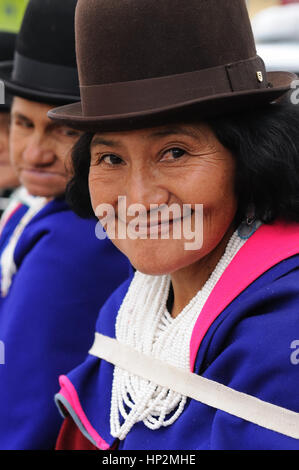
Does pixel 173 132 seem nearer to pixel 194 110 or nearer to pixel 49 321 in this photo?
pixel 194 110

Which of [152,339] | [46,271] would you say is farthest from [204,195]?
[46,271]

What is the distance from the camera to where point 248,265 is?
1562mm

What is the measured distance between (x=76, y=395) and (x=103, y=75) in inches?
36.2

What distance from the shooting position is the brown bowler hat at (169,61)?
1487mm

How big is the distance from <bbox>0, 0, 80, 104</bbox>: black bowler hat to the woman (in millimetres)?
621

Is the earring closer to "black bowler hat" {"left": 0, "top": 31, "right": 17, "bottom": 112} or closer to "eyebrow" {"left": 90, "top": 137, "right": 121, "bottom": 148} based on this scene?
"eyebrow" {"left": 90, "top": 137, "right": 121, "bottom": 148}

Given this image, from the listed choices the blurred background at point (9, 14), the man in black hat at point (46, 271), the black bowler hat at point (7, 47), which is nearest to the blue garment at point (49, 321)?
the man in black hat at point (46, 271)

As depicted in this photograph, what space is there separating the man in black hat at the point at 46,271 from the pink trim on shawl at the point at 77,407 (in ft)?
0.90

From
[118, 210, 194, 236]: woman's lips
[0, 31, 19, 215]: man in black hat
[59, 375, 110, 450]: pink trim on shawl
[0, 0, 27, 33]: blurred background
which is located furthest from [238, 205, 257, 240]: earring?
[0, 0, 27, 33]: blurred background

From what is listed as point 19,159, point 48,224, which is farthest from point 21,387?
point 19,159

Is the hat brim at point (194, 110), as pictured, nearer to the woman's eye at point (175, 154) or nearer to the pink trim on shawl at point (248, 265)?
the woman's eye at point (175, 154)

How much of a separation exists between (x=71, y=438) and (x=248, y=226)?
3.03 feet

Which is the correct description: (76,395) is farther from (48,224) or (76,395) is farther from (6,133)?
(6,133)
